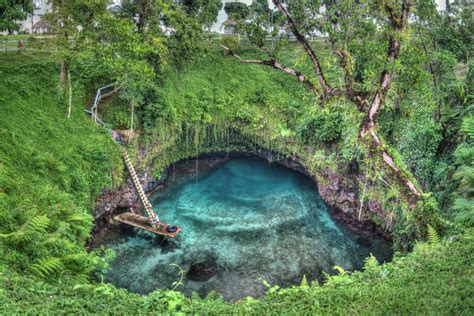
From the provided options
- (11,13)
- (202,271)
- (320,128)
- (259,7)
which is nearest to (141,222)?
(202,271)

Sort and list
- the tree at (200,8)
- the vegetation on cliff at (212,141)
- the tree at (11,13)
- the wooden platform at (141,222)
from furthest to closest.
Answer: the tree at (200,8) → the tree at (11,13) → the wooden platform at (141,222) → the vegetation on cliff at (212,141)

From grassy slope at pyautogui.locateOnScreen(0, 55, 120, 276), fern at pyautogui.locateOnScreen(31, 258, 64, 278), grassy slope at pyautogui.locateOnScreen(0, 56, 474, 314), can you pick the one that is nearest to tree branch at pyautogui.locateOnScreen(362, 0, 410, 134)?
grassy slope at pyautogui.locateOnScreen(0, 56, 474, 314)

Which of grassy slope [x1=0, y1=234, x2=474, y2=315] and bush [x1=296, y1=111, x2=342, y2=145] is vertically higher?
bush [x1=296, y1=111, x2=342, y2=145]

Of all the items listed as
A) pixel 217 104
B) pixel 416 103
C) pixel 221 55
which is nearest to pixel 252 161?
pixel 217 104

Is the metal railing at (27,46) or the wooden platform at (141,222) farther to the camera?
the wooden platform at (141,222)

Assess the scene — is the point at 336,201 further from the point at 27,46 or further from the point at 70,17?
the point at 27,46

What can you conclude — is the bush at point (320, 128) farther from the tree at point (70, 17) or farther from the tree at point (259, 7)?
the tree at point (259, 7)

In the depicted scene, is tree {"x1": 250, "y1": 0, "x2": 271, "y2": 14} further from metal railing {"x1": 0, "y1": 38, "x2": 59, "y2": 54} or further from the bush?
metal railing {"x1": 0, "y1": 38, "x2": 59, "y2": 54}

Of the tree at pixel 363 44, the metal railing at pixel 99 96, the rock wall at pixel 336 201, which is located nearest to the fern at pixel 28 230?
the rock wall at pixel 336 201
